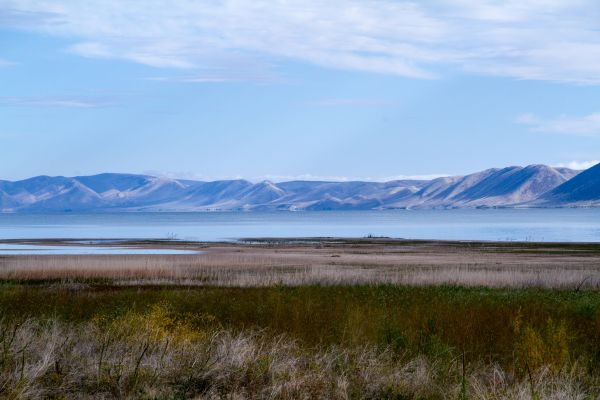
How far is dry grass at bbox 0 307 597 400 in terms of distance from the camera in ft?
38.5

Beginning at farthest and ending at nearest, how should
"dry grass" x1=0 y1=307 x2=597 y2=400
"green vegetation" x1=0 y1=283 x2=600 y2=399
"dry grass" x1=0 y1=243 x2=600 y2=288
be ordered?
"dry grass" x1=0 y1=243 x2=600 y2=288
"green vegetation" x1=0 y1=283 x2=600 y2=399
"dry grass" x1=0 y1=307 x2=597 y2=400

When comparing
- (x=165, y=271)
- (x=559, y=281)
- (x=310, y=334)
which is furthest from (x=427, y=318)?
(x=165, y=271)

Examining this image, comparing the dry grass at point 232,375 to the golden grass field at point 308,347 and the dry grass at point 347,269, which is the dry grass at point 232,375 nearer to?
the golden grass field at point 308,347

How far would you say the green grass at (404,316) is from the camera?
53.8 feet

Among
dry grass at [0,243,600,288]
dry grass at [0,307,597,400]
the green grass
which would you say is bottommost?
dry grass at [0,243,600,288]

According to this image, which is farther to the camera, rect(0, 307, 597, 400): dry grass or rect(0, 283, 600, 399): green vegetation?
rect(0, 283, 600, 399): green vegetation

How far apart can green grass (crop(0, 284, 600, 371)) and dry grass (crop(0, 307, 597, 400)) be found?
53.2 inches

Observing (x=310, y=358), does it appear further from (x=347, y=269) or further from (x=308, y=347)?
(x=347, y=269)

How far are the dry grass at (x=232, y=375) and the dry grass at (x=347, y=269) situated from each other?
2242 cm

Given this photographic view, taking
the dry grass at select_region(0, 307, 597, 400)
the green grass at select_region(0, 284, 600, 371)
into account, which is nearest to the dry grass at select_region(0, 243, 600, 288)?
the green grass at select_region(0, 284, 600, 371)

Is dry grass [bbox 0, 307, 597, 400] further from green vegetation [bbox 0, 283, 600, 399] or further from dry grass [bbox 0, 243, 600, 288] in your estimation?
dry grass [bbox 0, 243, 600, 288]

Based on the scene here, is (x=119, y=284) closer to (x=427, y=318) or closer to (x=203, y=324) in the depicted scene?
(x=203, y=324)

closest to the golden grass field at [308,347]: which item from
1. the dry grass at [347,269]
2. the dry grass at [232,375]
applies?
the dry grass at [232,375]

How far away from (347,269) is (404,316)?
28.7 m
